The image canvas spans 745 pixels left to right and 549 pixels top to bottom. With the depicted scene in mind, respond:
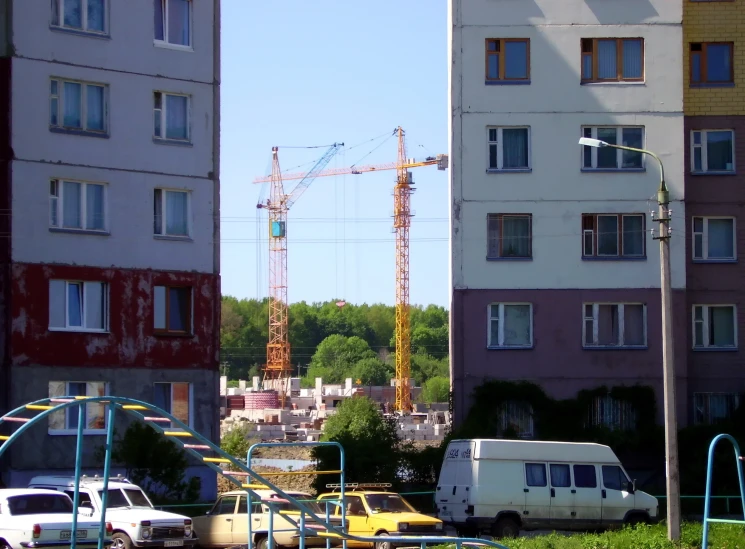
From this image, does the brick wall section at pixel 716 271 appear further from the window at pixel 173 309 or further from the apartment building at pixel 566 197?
the window at pixel 173 309

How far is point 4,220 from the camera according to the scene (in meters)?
39.5

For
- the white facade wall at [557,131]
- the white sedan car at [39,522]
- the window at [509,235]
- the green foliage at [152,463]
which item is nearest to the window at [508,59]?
the white facade wall at [557,131]

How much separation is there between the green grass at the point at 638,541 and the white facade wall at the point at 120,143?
18.3 metres

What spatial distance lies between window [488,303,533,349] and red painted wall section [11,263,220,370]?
31.0 ft

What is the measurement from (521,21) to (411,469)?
15.9 m

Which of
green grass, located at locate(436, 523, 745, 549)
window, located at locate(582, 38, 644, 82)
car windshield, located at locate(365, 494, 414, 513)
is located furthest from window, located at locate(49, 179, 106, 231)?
green grass, located at locate(436, 523, 745, 549)

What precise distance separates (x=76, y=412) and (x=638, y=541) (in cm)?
1899

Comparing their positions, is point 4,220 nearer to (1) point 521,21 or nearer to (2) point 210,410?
(2) point 210,410

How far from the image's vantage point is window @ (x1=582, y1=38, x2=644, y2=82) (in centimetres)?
4628

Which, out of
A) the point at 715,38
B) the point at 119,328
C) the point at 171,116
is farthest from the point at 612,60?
the point at 119,328

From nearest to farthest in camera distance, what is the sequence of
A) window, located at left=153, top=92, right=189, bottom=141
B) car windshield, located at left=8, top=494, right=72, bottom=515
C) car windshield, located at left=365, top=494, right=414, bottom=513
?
car windshield, located at left=8, top=494, right=72, bottom=515 < car windshield, located at left=365, top=494, right=414, bottom=513 < window, located at left=153, top=92, right=189, bottom=141

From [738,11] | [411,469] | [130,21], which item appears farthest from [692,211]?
[130,21]

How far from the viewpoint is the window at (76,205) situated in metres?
40.6

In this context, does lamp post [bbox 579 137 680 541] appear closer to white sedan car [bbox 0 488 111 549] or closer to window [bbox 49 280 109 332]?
white sedan car [bbox 0 488 111 549]
